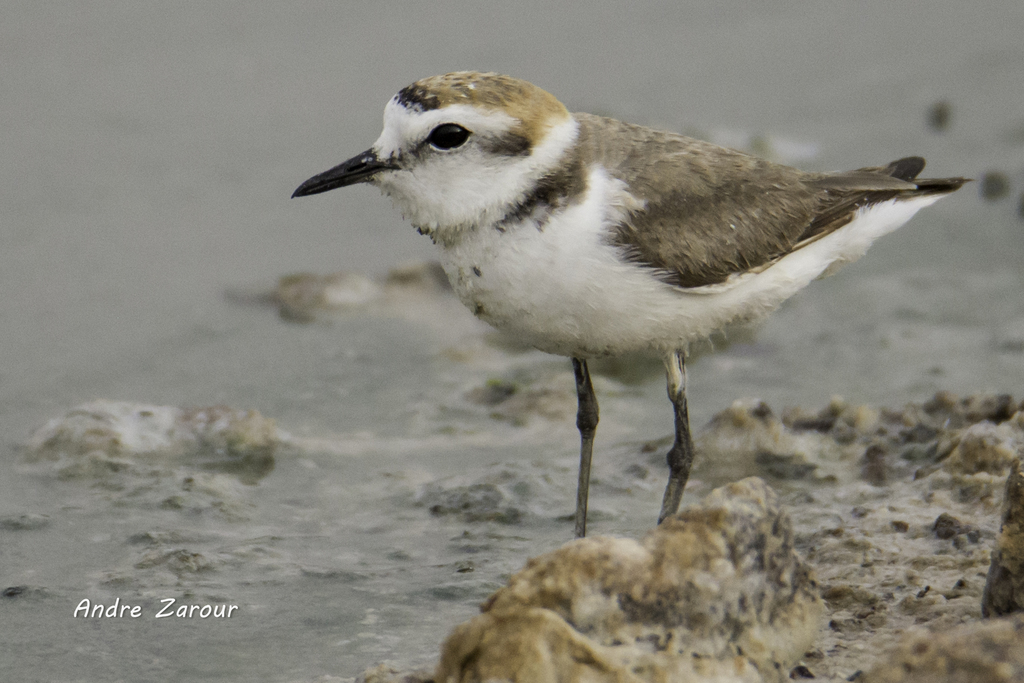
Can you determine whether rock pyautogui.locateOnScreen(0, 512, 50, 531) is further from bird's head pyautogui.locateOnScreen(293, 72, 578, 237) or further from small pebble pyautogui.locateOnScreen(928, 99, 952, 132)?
small pebble pyautogui.locateOnScreen(928, 99, 952, 132)

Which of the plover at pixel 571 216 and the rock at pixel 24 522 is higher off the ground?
the plover at pixel 571 216

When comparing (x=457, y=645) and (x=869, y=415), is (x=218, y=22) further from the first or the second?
(x=457, y=645)

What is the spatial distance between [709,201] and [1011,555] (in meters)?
2.02

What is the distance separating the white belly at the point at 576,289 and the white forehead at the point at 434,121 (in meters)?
0.39

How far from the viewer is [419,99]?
4.62m

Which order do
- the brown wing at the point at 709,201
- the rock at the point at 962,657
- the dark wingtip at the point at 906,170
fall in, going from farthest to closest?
1. the dark wingtip at the point at 906,170
2. the brown wing at the point at 709,201
3. the rock at the point at 962,657

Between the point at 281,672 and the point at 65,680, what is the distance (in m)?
0.78

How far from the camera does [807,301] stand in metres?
8.30

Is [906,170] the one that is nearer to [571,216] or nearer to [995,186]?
[571,216]

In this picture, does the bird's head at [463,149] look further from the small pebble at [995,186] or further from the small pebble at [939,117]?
the small pebble at [939,117]

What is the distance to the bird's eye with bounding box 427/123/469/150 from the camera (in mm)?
4582

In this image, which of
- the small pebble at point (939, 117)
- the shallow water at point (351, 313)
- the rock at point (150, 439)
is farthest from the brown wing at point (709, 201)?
the small pebble at point (939, 117)

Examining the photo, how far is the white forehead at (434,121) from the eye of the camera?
179 inches

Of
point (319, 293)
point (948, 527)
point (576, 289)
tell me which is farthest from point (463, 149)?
point (319, 293)
